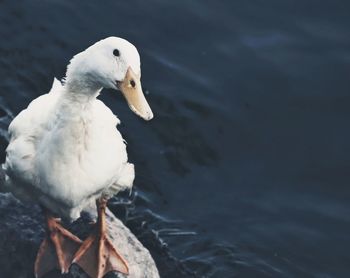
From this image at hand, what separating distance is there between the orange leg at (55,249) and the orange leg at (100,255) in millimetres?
77

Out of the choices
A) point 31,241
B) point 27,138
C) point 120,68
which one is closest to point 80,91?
point 120,68

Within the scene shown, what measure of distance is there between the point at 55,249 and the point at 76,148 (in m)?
1.16

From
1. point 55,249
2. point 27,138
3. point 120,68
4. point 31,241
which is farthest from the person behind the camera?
point 31,241

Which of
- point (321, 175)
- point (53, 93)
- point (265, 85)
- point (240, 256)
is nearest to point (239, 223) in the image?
point (240, 256)

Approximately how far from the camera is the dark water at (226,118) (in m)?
7.46

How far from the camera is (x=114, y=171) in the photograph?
5996 millimetres

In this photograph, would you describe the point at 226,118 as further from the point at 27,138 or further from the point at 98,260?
the point at 27,138

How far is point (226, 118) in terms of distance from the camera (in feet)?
27.7

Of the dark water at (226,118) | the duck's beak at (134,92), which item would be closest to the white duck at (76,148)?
the duck's beak at (134,92)

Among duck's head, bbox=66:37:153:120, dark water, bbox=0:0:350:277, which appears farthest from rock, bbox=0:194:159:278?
duck's head, bbox=66:37:153:120

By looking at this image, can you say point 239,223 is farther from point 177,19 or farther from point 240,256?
point 177,19

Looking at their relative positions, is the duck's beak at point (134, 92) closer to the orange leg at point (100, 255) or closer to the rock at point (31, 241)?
the orange leg at point (100, 255)

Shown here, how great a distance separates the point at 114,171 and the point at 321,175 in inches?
108

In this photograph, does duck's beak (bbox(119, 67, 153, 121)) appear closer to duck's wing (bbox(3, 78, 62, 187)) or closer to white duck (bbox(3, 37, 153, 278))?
white duck (bbox(3, 37, 153, 278))
